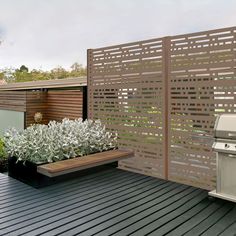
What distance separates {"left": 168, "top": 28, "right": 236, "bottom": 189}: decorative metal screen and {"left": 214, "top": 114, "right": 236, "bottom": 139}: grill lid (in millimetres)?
220

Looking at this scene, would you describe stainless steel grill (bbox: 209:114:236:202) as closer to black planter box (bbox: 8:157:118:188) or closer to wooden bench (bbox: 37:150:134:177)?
wooden bench (bbox: 37:150:134:177)

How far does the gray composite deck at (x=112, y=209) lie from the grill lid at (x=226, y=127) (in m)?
0.78

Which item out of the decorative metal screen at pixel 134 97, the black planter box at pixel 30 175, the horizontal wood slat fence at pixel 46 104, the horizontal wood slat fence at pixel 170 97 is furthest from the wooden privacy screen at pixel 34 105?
the black planter box at pixel 30 175

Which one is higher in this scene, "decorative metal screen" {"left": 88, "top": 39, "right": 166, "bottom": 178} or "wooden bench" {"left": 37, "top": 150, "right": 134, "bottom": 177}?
"decorative metal screen" {"left": 88, "top": 39, "right": 166, "bottom": 178}

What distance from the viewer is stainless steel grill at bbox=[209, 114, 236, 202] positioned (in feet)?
9.82

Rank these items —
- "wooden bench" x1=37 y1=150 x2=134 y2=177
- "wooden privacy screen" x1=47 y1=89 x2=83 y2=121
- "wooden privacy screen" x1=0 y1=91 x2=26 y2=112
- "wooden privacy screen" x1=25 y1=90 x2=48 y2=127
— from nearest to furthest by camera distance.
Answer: "wooden bench" x1=37 y1=150 x2=134 y2=177 < "wooden privacy screen" x1=47 y1=89 x2=83 y2=121 < "wooden privacy screen" x1=25 y1=90 x2=48 y2=127 < "wooden privacy screen" x1=0 y1=91 x2=26 y2=112

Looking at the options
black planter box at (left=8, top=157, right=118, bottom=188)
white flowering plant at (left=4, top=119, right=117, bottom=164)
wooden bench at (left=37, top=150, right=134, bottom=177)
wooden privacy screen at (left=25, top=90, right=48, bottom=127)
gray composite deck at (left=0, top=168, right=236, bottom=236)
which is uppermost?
wooden privacy screen at (left=25, top=90, right=48, bottom=127)

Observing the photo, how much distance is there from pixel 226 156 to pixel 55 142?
2253mm

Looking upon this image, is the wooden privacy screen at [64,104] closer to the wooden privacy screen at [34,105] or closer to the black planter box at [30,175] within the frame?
the wooden privacy screen at [34,105]

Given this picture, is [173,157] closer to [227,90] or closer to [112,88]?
[227,90]

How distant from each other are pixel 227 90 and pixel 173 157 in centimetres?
120

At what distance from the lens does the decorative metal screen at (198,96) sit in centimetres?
338

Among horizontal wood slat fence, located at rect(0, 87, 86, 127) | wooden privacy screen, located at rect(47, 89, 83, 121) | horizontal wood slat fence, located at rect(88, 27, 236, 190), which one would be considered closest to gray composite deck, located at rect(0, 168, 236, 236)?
horizontal wood slat fence, located at rect(88, 27, 236, 190)

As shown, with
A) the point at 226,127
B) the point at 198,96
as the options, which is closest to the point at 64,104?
the point at 198,96
